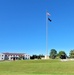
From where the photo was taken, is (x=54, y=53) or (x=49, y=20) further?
(x=54, y=53)

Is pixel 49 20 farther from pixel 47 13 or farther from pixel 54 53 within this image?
pixel 54 53

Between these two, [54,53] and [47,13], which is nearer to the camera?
[47,13]

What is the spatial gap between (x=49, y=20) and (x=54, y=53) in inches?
4572

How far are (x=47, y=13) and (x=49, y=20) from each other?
11.4 feet

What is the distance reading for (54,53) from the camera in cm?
19338

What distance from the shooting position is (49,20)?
79.4 m

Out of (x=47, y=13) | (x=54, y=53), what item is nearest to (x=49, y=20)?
(x=47, y=13)

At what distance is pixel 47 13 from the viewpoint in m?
76.9

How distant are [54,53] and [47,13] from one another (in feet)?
391
